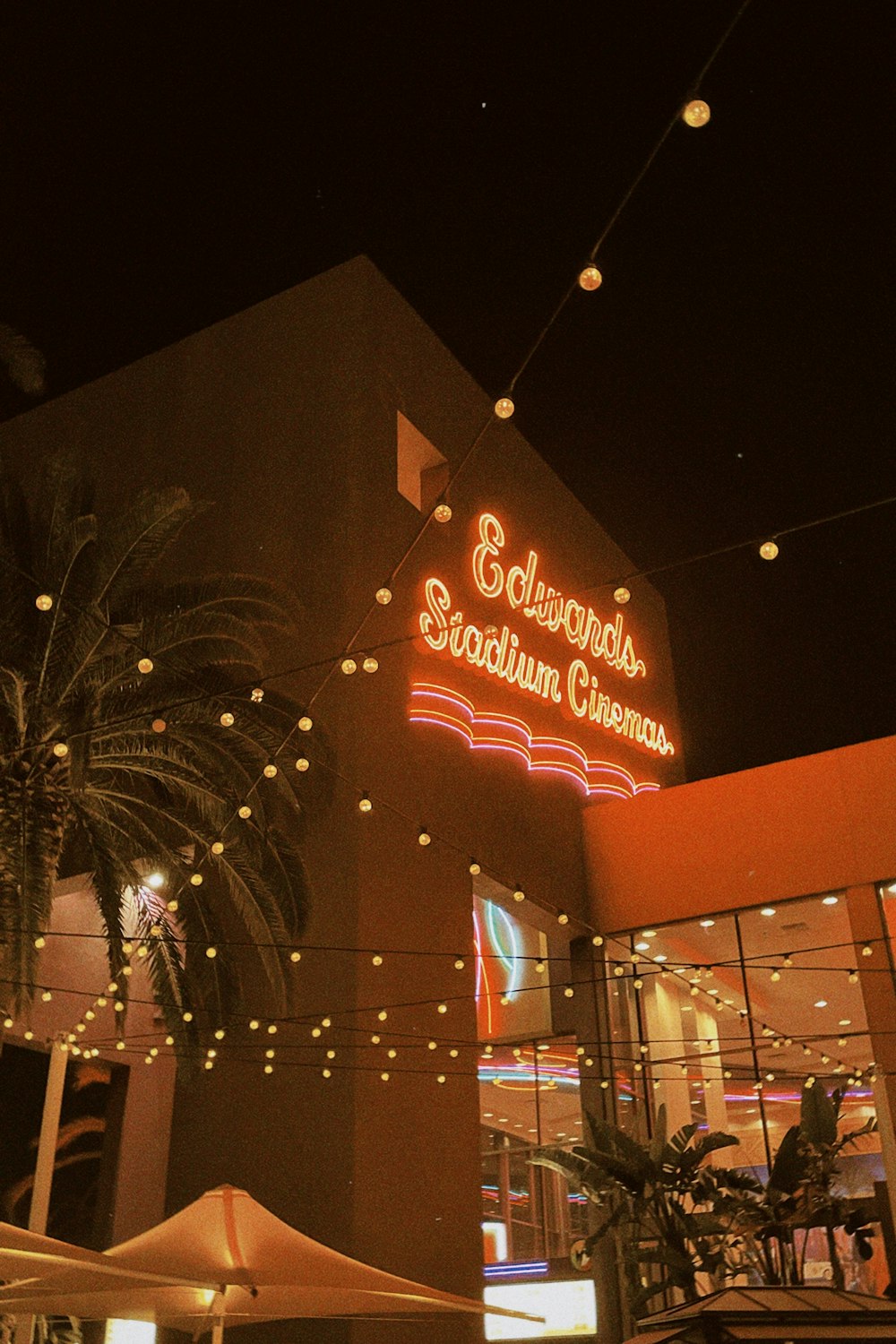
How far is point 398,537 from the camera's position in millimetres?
15336

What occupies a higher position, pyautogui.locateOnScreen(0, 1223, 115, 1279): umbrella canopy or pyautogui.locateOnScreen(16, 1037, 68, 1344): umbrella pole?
pyautogui.locateOnScreen(16, 1037, 68, 1344): umbrella pole

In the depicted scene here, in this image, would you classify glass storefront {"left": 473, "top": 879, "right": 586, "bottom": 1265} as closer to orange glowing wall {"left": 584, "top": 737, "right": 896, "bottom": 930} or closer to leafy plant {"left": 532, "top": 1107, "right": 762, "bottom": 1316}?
orange glowing wall {"left": 584, "top": 737, "right": 896, "bottom": 930}

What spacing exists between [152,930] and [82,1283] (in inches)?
166

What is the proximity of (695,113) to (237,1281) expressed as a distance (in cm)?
668

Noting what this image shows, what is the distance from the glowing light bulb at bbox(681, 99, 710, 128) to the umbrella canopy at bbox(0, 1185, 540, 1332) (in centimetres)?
651

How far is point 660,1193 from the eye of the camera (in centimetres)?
1344

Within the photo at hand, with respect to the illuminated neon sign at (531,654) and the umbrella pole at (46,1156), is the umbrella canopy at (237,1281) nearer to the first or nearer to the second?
the umbrella pole at (46,1156)

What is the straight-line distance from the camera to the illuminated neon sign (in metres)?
15.7

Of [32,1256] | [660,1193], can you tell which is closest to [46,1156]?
[32,1256]

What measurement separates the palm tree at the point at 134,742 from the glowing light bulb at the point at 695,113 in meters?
6.22

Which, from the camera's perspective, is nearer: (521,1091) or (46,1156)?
(46,1156)

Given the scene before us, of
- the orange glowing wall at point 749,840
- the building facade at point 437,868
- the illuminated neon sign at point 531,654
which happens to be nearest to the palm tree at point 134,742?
the building facade at point 437,868

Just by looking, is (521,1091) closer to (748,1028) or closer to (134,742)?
(748,1028)

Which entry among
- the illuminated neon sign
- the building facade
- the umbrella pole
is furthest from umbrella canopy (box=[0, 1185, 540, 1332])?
the illuminated neon sign
